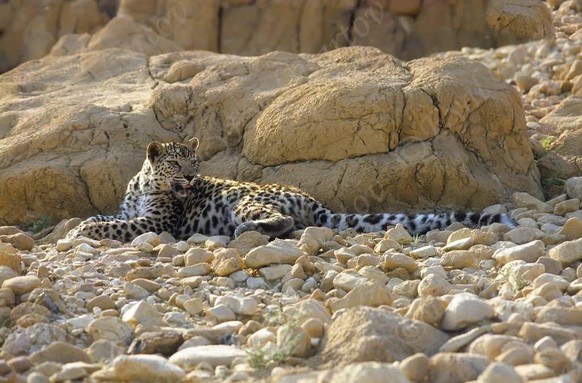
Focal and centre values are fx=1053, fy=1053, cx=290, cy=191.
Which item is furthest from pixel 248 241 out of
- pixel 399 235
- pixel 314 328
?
pixel 314 328

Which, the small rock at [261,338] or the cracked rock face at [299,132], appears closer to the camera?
the small rock at [261,338]

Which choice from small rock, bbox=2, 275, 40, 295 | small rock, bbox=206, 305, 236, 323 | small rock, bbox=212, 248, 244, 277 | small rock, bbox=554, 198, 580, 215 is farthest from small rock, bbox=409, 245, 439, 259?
small rock, bbox=2, 275, 40, 295

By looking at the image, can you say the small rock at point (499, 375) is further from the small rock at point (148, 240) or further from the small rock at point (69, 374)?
the small rock at point (148, 240)

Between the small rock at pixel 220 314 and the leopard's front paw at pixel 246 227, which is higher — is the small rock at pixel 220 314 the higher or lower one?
the higher one

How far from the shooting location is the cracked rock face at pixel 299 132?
10.5 m

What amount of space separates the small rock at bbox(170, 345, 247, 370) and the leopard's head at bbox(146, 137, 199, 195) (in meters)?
5.09

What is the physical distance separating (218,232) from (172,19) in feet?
36.1

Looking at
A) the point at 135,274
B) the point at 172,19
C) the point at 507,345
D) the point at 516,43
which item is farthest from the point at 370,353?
the point at 172,19

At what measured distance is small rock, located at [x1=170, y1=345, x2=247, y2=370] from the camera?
19.3ft

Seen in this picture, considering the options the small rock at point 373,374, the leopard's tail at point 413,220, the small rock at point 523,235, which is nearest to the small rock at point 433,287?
the small rock at point 523,235

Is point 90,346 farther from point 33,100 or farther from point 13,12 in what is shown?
point 13,12

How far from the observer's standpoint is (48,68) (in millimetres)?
13977

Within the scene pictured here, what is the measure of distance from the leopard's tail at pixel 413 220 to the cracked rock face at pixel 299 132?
0.56 m

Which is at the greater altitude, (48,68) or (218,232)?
(48,68)
